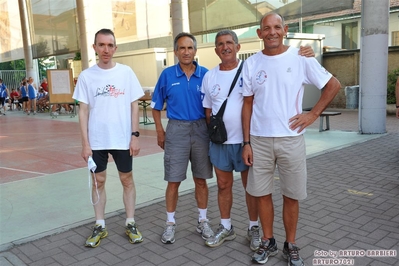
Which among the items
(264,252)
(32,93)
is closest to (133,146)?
(264,252)

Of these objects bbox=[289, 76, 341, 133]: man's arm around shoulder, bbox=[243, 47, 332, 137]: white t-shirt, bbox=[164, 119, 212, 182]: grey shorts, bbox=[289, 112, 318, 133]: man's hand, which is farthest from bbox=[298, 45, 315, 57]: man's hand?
bbox=[164, 119, 212, 182]: grey shorts

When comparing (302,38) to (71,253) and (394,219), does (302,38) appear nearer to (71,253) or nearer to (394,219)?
(394,219)

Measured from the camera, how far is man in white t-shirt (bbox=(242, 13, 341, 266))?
290cm

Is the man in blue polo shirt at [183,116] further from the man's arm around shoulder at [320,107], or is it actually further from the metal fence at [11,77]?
the metal fence at [11,77]

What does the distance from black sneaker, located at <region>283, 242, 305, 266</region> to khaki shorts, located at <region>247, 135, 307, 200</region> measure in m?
0.43

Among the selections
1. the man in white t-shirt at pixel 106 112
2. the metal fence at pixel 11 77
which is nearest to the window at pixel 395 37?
the man in white t-shirt at pixel 106 112

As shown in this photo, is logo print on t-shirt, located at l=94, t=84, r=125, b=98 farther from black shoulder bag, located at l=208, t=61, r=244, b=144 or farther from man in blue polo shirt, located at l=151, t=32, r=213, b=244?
black shoulder bag, located at l=208, t=61, r=244, b=144

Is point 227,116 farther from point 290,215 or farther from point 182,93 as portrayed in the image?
point 290,215

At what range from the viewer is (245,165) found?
337 centimetres

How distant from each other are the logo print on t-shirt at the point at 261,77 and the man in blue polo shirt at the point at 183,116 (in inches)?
28.7

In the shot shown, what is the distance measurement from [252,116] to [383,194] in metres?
2.68

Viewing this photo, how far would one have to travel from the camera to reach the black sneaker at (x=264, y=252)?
10.2 feet

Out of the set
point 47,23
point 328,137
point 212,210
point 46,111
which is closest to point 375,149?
point 328,137

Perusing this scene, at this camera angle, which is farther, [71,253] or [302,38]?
[302,38]
